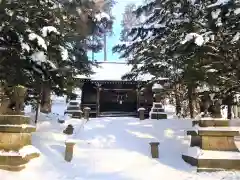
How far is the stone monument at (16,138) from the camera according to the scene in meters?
9.57

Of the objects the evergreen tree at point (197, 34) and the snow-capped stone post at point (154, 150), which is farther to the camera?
the snow-capped stone post at point (154, 150)

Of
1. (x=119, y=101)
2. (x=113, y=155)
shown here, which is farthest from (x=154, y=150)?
(x=119, y=101)

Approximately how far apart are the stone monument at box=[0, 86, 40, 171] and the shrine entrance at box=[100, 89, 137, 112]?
19403 millimetres

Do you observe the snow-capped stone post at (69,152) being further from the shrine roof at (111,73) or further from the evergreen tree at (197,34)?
the shrine roof at (111,73)

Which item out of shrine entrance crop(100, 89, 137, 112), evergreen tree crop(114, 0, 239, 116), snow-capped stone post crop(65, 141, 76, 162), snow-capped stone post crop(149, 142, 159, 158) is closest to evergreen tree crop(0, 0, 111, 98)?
snow-capped stone post crop(65, 141, 76, 162)

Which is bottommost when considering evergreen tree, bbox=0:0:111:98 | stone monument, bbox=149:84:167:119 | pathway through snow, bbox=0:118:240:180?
pathway through snow, bbox=0:118:240:180

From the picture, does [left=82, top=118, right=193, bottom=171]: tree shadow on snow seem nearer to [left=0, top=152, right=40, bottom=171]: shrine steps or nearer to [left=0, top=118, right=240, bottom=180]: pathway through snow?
[left=0, top=118, right=240, bottom=180]: pathway through snow

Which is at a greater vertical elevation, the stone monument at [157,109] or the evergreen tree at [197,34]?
the evergreen tree at [197,34]

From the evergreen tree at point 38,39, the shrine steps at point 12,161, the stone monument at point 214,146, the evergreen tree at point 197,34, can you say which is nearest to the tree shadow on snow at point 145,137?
the stone monument at point 214,146

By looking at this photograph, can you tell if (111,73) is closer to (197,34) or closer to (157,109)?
(157,109)

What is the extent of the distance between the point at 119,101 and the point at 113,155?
59.8 feet

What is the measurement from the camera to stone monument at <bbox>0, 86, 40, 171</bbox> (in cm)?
957

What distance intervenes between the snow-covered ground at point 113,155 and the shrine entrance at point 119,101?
1274 centimetres

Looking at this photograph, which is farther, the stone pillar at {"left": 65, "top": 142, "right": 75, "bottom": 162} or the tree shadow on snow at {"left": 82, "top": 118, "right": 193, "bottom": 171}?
the tree shadow on snow at {"left": 82, "top": 118, "right": 193, "bottom": 171}
